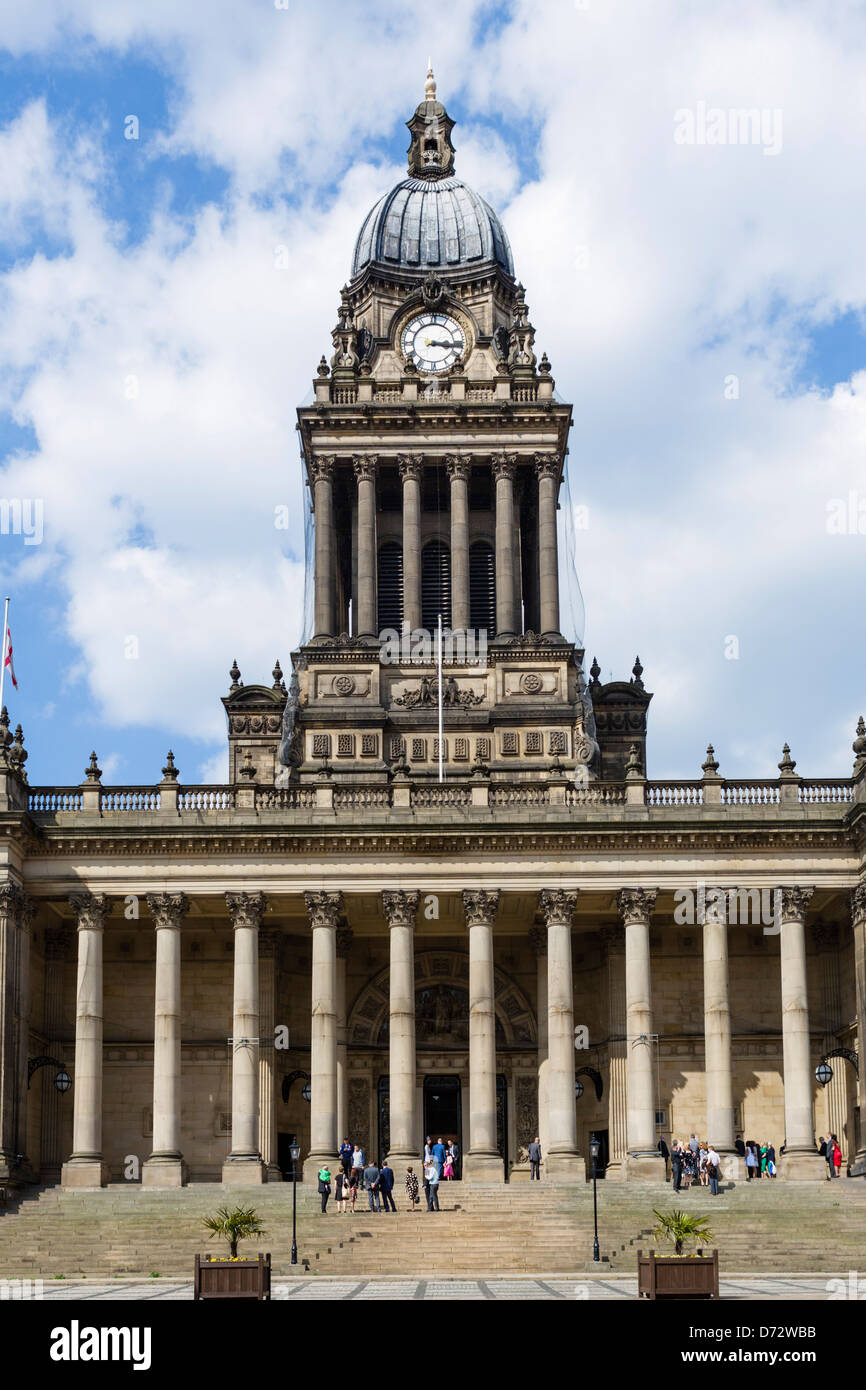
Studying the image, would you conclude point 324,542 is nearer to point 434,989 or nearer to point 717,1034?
point 434,989

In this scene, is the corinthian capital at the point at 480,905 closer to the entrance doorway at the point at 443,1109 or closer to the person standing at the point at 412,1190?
the entrance doorway at the point at 443,1109

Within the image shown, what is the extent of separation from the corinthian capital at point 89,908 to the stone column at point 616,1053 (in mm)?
17621

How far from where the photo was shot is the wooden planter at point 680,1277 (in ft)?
98.5

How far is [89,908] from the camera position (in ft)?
196

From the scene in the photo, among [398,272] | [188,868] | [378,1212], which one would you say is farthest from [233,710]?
[378,1212]

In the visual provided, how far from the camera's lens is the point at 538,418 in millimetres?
76625

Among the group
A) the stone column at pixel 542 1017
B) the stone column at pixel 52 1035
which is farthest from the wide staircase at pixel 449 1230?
the stone column at pixel 542 1017

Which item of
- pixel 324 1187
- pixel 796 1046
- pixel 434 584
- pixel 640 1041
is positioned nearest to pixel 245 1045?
pixel 324 1187

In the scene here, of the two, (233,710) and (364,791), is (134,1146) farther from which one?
(233,710)

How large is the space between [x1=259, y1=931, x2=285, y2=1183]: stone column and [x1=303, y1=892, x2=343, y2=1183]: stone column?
1.46 m

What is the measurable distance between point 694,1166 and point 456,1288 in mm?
18585

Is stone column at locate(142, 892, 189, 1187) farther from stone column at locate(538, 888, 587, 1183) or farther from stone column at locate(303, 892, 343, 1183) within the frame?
Answer: stone column at locate(538, 888, 587, 1183)

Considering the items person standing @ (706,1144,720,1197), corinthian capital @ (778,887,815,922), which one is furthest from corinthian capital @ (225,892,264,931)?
corinthian capital @ (778,887,815,922)

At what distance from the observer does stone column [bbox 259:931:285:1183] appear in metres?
59.8
